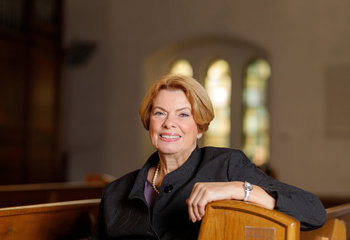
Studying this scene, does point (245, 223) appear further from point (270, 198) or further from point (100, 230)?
point (100, 230)

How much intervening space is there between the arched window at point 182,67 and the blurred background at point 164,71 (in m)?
0.02

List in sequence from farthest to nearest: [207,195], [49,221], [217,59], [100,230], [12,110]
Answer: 1. [217,59]
2. [12,110]
3. [49,221]
4. [100,230]
5. [207,195]

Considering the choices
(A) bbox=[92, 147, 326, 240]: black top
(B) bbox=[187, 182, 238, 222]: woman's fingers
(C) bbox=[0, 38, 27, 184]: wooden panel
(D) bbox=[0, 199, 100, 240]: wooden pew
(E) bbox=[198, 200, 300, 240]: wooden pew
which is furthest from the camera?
(C) bbox=[0, 38, 27, 184]: wooden panel

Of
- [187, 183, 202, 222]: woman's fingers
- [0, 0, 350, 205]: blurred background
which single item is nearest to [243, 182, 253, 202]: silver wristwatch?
[187, 183, 202, 222]: woman's fingers

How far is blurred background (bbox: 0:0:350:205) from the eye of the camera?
920 cm

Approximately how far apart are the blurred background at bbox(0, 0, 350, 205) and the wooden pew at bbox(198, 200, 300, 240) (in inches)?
300

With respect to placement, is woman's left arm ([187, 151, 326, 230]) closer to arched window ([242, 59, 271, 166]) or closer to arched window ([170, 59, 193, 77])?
arched window ([242, 59, 271, 166])

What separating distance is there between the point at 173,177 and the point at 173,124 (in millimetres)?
217

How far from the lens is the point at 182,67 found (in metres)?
11.2

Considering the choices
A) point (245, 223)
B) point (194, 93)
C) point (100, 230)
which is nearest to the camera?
point (245, 223)

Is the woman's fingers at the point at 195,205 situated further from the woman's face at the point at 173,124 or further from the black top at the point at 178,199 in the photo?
the woman's face at the point at 173,124

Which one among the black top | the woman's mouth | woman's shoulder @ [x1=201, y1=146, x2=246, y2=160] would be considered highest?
the woman's mouth

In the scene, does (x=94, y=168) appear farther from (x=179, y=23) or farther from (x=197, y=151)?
(x=197, y=151)

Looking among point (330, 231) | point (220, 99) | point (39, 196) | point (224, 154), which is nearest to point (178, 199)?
point (224, 154)
